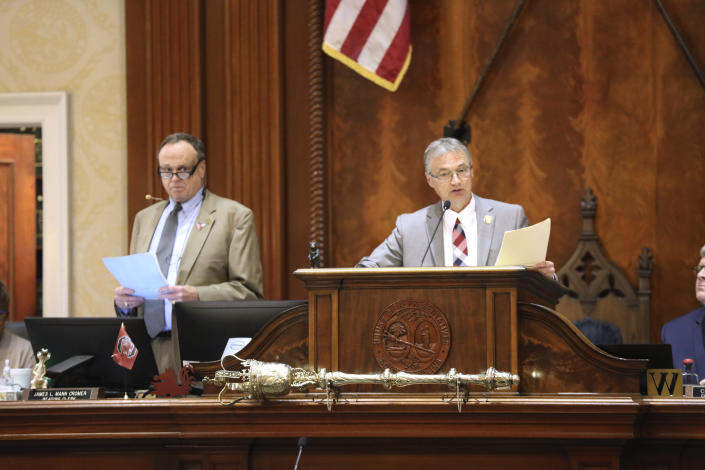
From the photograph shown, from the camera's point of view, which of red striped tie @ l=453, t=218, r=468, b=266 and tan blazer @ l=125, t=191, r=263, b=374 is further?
tan blazer @ l=125, t=191, r=263, b=374

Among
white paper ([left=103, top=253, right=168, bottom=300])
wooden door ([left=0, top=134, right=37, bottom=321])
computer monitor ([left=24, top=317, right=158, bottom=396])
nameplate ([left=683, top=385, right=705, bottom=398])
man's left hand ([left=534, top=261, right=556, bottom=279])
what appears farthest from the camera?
wooden door ([left=0, top=134, right=37, bottom=321])

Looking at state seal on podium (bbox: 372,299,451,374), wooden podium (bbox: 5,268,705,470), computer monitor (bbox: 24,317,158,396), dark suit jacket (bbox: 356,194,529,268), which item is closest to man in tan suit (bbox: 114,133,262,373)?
dark suit jacket (bbox: 356,194,529,268)

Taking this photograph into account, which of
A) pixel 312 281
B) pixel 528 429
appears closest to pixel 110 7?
pixel 312 281

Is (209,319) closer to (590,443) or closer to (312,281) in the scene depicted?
(312,281)

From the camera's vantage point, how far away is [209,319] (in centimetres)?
265

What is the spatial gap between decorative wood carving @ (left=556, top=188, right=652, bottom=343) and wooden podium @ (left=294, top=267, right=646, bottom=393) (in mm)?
2532

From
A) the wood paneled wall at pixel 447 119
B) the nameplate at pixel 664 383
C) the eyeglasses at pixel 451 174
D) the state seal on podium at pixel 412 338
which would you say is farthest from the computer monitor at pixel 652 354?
the wood paneled wall at pixel 447 119

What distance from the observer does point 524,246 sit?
241cm

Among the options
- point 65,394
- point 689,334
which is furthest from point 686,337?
point 65,394

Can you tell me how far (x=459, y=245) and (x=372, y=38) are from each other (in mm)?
1709

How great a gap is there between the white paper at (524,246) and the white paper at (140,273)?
132 centimetres

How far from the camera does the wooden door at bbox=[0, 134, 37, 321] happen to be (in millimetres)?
5352

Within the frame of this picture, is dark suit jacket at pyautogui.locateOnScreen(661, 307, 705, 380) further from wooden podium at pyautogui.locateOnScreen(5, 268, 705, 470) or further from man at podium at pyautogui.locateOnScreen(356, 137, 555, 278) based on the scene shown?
wooden podium at pyautogui.locateOnScreen(5, 268, 705, 470)

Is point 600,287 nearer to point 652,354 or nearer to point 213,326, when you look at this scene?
point 652,354
